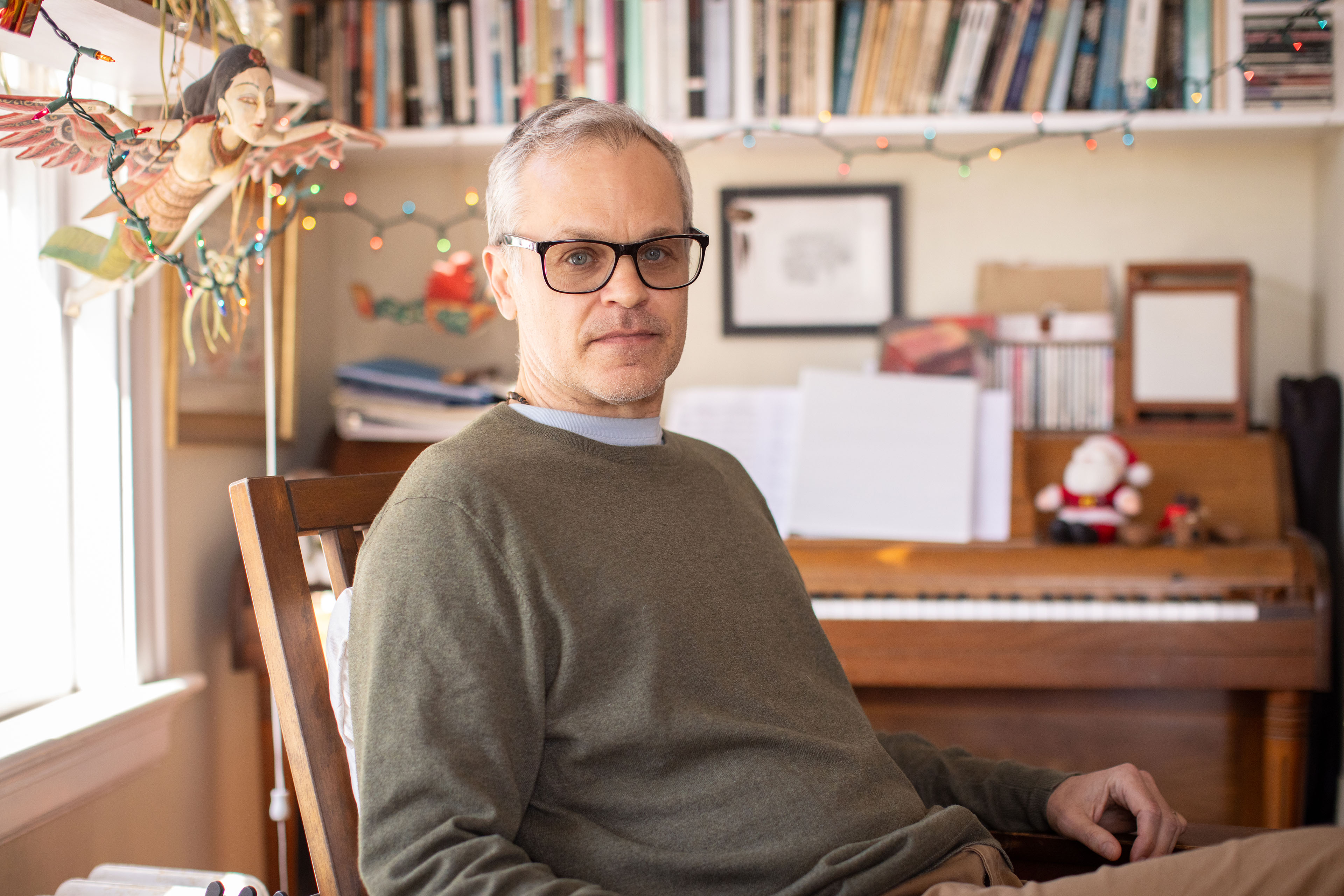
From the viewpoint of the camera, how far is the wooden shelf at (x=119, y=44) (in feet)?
3.82

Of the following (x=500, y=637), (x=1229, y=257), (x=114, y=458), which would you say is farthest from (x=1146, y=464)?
(x=114, y=458)

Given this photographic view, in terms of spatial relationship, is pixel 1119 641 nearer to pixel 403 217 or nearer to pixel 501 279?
pixel 501 279

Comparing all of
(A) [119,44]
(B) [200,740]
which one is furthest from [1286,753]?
(A) [119,44]

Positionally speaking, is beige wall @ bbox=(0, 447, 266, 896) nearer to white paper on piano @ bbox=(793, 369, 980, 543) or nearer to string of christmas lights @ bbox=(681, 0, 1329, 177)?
white paper on piano @ bbox=(793, 369, 980, 543)

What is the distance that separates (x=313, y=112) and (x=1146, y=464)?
1986mm

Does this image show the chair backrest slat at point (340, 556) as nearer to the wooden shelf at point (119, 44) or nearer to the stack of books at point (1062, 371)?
the wooden shelf at point (119, 44)

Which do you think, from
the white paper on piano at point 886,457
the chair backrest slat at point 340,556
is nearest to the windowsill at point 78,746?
the chair backrest slat at point 340,556

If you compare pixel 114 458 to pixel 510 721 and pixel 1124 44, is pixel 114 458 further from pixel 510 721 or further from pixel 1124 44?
pixel 1124 44

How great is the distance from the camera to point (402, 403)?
93.6 inches

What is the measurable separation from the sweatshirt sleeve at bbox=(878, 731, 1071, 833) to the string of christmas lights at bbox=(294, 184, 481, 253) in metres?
1.72

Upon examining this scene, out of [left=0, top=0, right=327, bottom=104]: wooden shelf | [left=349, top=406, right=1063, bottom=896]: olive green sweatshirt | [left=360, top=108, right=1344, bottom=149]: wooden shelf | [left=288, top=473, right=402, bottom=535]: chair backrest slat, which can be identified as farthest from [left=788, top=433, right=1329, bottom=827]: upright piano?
[left=0, top=0, right=327, bottom=104]: wooden shelf

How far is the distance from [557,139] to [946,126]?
1527 millimetres

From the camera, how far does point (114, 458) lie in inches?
68.1

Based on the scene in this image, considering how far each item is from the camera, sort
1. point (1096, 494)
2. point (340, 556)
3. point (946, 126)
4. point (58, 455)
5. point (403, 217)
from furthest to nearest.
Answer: point (403, 217) → point (946, 126) → point (1096, 494) → point (58, 455) → point (340, 556)
